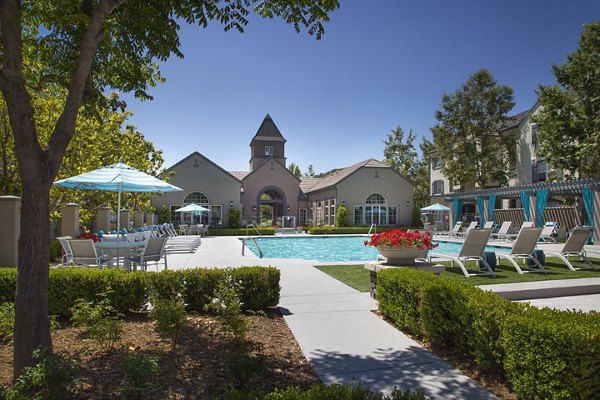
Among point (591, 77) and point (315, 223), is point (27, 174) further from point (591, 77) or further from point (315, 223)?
point (315, 223)

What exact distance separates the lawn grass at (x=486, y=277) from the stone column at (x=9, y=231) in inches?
274

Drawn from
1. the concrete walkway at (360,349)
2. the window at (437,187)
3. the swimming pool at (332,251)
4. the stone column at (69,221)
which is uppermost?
the window at (437,187)

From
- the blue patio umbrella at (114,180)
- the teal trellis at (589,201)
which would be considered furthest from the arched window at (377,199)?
the blue patio umbrella at (114,180)

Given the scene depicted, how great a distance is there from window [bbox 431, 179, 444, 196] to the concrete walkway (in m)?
37.0

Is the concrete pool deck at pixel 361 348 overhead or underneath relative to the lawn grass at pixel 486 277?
underneath

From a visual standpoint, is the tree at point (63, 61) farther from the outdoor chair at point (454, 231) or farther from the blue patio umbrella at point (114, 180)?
the outdoor chair at point (454, 231)

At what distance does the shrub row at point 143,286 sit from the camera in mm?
5508

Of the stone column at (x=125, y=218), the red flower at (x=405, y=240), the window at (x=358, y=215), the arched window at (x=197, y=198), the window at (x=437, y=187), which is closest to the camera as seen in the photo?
the red flower at (x=405, y=240)

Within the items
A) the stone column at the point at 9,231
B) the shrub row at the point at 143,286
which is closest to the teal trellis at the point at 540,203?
the shrub row at the point at 143,286

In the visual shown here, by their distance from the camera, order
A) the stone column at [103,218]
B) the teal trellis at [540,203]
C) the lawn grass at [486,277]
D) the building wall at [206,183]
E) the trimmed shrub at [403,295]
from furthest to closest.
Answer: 1. the building wall at [206,183]
2. the teal trellis at [540,203]
3. the stone column at [103,218]
4. the lawn grass at [486,277]
5. the trimmed shrub at [403,295]

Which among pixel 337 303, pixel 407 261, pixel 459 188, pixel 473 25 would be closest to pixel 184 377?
pixel 337 303

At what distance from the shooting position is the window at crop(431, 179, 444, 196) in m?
41.7

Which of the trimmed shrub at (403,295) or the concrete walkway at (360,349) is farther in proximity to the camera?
the trimmed shrub at (403,295)

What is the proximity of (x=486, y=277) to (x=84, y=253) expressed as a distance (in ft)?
28.7
